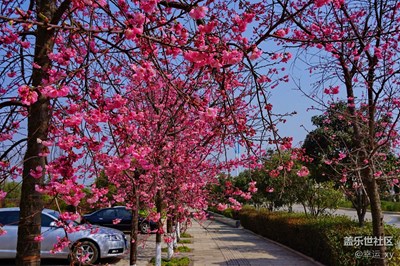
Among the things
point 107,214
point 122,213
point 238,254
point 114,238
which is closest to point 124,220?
point 122,213

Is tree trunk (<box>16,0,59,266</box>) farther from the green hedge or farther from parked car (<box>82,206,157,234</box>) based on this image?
parked car (<box>82,206,157,234</box>)

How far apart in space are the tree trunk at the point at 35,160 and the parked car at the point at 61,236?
545cm

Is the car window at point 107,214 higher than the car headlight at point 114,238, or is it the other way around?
the car window at point 107,214

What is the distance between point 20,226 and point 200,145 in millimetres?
4173

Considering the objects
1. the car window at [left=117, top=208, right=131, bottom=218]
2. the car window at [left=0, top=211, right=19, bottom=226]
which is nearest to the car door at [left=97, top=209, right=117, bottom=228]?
the car window at [left=117, top=208, right=131, bottom=218]

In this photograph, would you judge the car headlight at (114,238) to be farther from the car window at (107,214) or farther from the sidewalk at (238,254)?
the car window at (107,214)

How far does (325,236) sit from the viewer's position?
8516mm

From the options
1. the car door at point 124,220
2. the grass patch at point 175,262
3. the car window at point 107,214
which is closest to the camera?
the grass patch at point 175,262

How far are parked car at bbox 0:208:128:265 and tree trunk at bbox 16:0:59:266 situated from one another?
17.9 feet

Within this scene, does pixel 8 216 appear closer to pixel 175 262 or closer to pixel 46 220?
pixel 46 220

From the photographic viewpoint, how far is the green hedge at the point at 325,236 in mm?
7160

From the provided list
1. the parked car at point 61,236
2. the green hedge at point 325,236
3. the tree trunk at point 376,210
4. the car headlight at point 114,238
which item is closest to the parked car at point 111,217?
the green hedge at point 325,236

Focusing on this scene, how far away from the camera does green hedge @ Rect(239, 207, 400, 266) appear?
716 centimetres

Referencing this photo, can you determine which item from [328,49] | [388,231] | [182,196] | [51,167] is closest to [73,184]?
[51,167]
